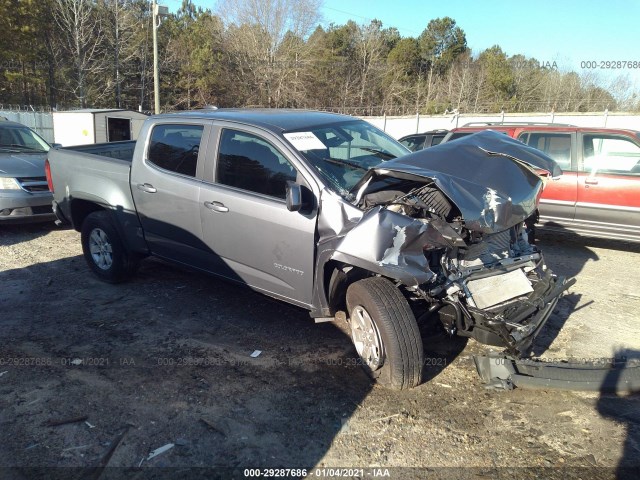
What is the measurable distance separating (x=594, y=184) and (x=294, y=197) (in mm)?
5335

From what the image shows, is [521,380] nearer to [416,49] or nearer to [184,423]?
[184,423]

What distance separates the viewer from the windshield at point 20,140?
8555 millimetres

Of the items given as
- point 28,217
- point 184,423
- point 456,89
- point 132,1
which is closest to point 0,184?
point 28,217

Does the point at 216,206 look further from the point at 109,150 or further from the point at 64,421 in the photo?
the point at 109,150

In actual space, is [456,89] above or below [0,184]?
above

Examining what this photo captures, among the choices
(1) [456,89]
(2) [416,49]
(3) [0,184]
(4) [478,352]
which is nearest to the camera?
(4) [478,352]

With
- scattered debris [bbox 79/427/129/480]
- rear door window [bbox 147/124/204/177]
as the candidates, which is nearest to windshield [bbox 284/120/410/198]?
rear door window [bbox 147/124/204/177]

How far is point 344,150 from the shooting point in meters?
4.23

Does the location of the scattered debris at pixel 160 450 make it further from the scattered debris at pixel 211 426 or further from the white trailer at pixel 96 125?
the white trailer at pixel 96 125

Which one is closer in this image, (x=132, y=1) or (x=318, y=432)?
(x=318, y=432)

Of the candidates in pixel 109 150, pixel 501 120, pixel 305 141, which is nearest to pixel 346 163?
pixel 305 141

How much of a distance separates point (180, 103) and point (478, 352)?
42.3 meters

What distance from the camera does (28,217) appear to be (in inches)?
292

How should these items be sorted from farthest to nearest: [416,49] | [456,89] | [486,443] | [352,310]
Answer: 1. [416,49]
2. [456,89]
3. [352,310]
4. [486,443]
